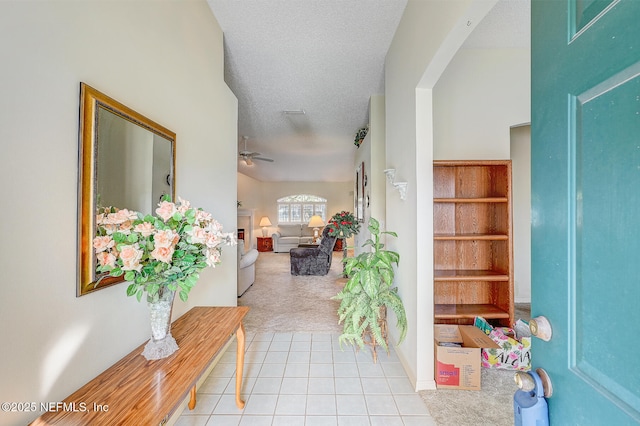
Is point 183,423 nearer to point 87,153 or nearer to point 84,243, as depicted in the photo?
point 84,243

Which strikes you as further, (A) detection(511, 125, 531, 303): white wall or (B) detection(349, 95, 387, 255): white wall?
(B) detection(349, 95, 387, 255): white wall

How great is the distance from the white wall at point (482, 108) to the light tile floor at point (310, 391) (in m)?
2.11

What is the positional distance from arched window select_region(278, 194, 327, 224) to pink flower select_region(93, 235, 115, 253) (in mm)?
9507

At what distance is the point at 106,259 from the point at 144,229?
169 mm

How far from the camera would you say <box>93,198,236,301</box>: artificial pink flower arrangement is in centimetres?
105

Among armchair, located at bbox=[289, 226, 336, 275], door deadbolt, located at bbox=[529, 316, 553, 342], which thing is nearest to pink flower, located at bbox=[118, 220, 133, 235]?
door deadbolt, located at bbox=[529, 316, 553, 342]

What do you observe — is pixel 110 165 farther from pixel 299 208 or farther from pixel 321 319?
pixel 299 208

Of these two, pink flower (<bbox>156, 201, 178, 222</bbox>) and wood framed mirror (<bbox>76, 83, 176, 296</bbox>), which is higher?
wood framed mirror (<bbox>76, 83, 176, 296</bbox>)

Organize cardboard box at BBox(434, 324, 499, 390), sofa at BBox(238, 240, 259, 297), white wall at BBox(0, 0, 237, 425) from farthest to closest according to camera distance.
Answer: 1. sofa at BBox(238, 240, 259, 297)
2. cardboard box at BBox(434, 324, 499, 390)
3. white wall at BBox(0, 0, 237, 425)

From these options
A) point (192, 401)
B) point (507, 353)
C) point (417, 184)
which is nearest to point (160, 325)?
point (192, 401)

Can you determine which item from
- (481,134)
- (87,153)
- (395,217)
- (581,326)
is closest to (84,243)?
(87,153)

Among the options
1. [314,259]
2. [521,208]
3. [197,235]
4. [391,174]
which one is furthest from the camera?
[314,259]

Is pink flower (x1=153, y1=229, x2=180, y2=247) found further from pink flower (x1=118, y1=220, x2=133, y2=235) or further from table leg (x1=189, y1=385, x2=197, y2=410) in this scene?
table leg (x1=189, y1=385, x2=197, y2=410)

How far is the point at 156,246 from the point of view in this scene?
1072 millimetres
